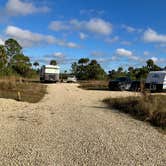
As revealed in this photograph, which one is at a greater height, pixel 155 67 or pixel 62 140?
pixel 155 67

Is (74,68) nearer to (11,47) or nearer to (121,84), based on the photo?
(11,47)

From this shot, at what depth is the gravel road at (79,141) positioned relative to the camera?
7.27m

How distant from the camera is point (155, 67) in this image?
78.0 metres

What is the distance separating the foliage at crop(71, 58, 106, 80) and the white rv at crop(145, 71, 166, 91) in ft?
140

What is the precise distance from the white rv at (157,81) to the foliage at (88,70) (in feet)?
140

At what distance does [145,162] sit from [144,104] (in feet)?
29.5

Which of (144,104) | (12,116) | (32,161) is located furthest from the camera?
(144,104)

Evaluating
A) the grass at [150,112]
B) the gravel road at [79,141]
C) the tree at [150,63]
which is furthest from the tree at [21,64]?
the gravel road at [79,141]

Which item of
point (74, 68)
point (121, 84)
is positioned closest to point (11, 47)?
point (74, 68)

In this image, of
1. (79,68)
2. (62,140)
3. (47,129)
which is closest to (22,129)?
Answer: (47,129)

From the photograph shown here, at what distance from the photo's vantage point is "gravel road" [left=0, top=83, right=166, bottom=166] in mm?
7270

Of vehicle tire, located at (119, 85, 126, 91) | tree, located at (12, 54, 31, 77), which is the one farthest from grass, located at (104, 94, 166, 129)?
tree, located at (12, 54, 31, 77)

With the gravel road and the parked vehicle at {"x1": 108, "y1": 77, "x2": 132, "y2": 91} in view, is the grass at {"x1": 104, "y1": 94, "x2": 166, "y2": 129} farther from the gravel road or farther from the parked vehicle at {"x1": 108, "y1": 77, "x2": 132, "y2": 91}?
the parked vehicle at {"x1": 108, "y1": 77, "x2": 132, "y2": 91}

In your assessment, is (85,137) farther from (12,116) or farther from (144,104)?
(144,104)
